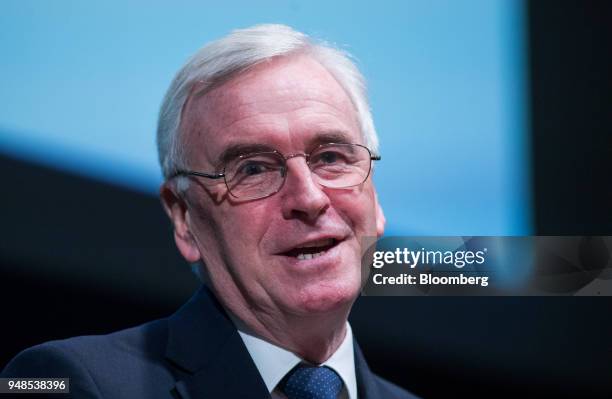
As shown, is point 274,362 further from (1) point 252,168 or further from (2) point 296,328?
(1) point 252,168

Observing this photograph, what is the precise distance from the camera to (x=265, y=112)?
180cm

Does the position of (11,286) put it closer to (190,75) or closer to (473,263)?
(190,75)

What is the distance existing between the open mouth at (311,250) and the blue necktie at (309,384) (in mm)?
262

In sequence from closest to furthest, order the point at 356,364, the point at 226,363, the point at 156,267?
the point at 226,363 → the point at 356,364 → the point at 156,267

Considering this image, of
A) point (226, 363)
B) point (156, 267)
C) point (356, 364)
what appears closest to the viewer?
point (226, 363)

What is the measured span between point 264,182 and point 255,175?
0.09ft

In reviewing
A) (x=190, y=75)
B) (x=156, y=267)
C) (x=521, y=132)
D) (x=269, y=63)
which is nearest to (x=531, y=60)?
(x=521, y=132)

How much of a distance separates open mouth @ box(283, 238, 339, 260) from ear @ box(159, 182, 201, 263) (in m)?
0.26

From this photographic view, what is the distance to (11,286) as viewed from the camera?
6.70 ft

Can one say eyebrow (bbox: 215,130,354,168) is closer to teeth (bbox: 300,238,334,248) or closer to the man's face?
the man's face

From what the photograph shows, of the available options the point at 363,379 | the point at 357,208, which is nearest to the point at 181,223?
the point at 357,208

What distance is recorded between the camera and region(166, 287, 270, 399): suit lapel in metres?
1.76

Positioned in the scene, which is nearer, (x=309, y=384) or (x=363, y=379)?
(x=309, y=384)

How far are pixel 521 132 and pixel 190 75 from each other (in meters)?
0.95
